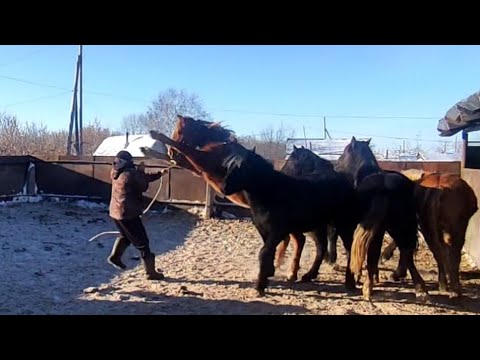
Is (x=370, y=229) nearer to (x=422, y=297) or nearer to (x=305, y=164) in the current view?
(x=422, y=297)

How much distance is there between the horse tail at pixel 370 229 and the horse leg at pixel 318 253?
92 centimetres

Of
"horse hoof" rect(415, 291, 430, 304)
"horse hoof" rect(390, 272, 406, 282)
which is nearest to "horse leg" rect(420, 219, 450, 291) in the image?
"horse hoof" rect(415, 291, 430, 304)

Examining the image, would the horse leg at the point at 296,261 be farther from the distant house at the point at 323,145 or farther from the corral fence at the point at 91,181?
the distant house at the point at 323,145

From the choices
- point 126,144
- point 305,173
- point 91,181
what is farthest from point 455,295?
point 126,144

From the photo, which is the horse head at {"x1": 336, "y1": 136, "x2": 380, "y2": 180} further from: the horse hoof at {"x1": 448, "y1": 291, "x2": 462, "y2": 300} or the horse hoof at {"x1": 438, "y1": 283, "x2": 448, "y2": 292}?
the horse hoof at {"x1": 448, "y1": 291, "x2": 462, "y2": 300}

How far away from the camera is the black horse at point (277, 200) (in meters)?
4.82

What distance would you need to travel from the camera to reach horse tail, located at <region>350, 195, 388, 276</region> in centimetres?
457

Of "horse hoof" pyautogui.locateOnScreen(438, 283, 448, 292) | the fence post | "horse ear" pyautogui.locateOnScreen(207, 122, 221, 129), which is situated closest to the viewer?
"horse hoof" pyautogui.locateOnScreen(438, 283, 448, 292)

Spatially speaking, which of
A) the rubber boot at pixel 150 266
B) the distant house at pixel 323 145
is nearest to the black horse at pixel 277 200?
the rubber boot at pixel 150 266

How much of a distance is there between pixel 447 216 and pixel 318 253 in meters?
1.59

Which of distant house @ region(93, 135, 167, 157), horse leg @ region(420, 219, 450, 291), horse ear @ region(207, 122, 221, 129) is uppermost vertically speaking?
distant house @ region(93, 135, 167, 157)

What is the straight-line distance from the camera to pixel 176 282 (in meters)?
5.24
